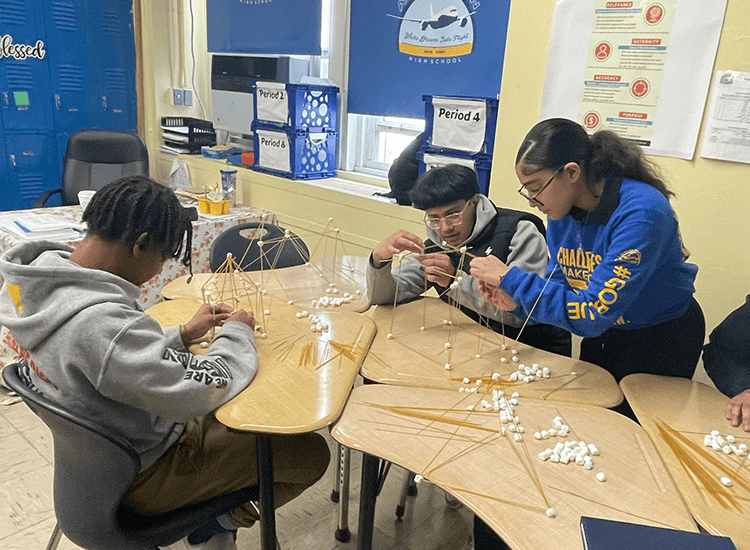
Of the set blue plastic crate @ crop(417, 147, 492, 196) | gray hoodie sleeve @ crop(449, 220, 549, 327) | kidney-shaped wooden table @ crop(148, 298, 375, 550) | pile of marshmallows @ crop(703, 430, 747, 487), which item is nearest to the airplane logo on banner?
blue plastic crate @ crop(417, 147, 492, 196)

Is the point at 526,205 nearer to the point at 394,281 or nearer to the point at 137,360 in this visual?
the point at 394,281

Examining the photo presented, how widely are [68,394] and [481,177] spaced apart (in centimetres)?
214

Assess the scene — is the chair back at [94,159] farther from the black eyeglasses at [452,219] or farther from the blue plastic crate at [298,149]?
the black eyeglasses at [452,219]

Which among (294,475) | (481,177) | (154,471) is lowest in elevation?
(294,475)

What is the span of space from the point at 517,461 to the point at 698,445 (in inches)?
17.9

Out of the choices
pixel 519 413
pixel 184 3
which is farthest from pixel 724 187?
pixel 184 3

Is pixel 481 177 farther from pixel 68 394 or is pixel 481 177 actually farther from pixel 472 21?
pixel 68 394

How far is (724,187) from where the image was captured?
2102 millimetres

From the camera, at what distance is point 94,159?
3682 millimetres

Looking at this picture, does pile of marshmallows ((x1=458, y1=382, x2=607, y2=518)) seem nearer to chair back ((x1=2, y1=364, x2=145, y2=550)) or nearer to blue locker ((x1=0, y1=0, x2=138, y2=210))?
chair back ((x1=2, y1=364, x2=145, y2=550))

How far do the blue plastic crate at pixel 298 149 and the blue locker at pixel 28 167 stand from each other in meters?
1.79

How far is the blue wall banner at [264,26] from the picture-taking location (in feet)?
12.1

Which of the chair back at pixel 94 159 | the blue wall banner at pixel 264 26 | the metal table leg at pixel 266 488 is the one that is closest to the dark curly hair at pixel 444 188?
the metal table leg at pixel 266 488

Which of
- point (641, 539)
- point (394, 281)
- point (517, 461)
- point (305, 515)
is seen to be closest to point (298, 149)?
point (394, 281)
